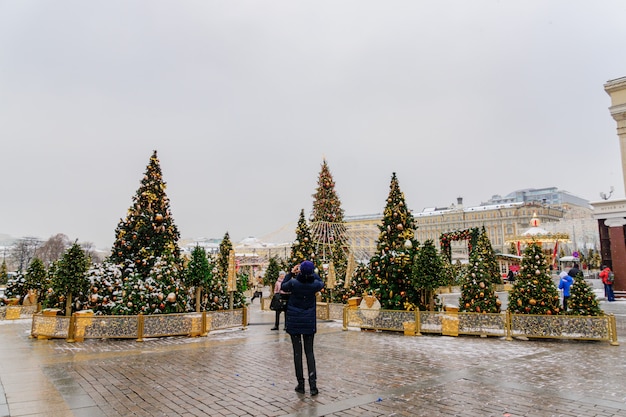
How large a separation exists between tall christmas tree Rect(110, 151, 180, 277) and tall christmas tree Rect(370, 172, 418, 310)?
24.2 ft

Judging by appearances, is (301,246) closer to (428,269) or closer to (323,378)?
(428,269)

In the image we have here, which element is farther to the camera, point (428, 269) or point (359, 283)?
point (359, 283)

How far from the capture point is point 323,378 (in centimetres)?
666

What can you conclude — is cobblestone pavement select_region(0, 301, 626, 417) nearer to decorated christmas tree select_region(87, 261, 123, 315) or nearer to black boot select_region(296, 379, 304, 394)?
black boot select_region(296, 379, 304, 394)

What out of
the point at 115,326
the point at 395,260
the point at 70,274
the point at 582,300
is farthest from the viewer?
the point at 395,260

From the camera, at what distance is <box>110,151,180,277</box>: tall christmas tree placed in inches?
575

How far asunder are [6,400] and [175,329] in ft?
19.2

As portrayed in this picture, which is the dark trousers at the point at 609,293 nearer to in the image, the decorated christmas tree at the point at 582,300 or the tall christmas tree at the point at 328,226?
the decorated christmas tree at the point at 582,300

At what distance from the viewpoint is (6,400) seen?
546 cm

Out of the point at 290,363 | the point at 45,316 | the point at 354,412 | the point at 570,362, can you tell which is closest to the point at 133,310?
the point at 45,316

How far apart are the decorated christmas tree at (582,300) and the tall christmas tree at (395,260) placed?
4363mm

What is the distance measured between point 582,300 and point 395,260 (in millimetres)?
5183

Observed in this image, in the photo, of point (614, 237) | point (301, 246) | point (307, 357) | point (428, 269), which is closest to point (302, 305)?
point (307, 357)

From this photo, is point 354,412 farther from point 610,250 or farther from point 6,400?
point 610,250
